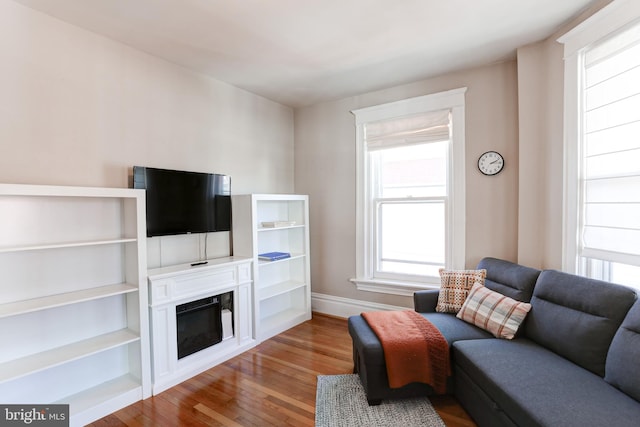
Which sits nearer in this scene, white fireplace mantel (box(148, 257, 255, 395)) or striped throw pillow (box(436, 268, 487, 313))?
white fireplace mantel (box(148, 257, 255, 395))

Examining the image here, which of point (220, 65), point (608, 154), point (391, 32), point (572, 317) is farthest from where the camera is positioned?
point (220, 65)

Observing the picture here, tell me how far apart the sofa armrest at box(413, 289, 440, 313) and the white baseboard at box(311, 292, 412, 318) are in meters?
0.79

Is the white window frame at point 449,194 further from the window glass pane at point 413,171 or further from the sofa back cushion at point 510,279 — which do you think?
the sofa back cushion at point 510,279

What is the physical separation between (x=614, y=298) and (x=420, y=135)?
7.25ft

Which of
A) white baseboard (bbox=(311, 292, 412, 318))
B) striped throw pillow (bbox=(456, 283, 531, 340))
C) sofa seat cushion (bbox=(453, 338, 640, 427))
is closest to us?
sofa seat cushion (bbox=(453, 338, 640, 427))

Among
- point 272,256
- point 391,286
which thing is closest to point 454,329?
point 391,286

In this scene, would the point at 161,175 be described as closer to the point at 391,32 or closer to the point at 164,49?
the point at 164,49

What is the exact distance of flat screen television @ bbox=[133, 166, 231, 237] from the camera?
2619 mm

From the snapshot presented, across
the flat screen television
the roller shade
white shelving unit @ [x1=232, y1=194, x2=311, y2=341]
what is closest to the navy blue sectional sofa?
white shelving unit @ [x1=232, y1=194, x2=311, y2=341]

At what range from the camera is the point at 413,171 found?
11.9ft

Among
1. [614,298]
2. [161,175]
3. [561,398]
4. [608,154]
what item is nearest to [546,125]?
[608,154]

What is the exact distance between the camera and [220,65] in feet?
9.97

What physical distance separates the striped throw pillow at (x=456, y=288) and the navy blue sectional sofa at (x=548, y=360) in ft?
0.48

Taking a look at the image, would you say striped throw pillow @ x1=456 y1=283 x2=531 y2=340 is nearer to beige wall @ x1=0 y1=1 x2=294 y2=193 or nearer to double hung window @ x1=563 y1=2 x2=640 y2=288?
double hung window @ x1=563 y1=2 x2=640 y2=288
